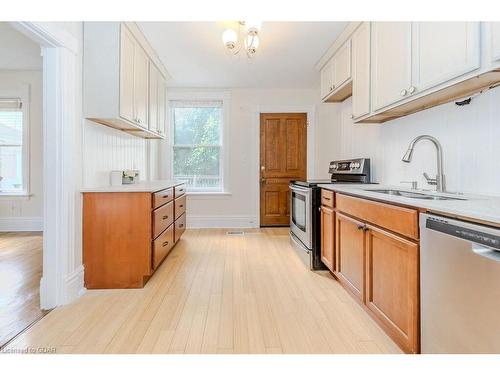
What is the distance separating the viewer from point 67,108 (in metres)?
2.20

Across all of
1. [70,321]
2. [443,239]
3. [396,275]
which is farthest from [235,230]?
[443,239]

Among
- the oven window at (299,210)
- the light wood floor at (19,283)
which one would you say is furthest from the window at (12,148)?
the oven window at (299,210)

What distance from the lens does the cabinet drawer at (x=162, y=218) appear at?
8.70 feet

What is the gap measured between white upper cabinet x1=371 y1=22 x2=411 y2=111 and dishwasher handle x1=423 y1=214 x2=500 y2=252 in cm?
109

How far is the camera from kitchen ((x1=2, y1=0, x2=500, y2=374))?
1.36 m

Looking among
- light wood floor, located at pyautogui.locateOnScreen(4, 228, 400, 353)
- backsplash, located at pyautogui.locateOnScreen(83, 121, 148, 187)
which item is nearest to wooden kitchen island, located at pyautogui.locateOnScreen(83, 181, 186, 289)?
light wood floor, located at pyautogui.locateOnScreen(4, 228, 400, 353)

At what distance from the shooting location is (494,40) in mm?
1337

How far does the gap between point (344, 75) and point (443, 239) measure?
2348 millimetres

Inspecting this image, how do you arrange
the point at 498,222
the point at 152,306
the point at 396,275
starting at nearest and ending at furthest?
the point at 498,222 < the point at 396,275 < the point at 152,306

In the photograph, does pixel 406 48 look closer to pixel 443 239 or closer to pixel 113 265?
pixel 443 239

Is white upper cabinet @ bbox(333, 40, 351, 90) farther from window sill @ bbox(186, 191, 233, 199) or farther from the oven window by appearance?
window sill @ bbox(186, 191, 233, 199)

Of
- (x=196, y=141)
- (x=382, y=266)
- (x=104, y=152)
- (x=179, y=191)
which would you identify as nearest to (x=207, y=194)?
(x=196, y=141)

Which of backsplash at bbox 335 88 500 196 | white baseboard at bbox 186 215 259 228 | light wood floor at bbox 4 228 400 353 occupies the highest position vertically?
backsplash at bbox 335 88 500 196

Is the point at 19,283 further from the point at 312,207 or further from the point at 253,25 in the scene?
the point at 253,25
